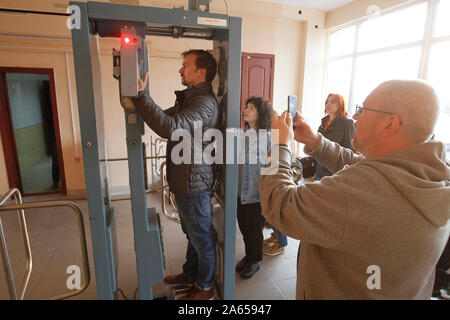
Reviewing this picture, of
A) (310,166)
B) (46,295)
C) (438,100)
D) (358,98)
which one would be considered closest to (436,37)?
(358,98)

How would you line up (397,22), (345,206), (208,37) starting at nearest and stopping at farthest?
1. (345,206)
2. (208,37)
3. (397,22)

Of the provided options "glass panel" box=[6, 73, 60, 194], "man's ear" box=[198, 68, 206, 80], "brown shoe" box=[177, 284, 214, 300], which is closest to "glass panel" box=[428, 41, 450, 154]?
"man's ear" box=[198, 68, 206, 80]

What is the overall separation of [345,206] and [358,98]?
4.95 meters

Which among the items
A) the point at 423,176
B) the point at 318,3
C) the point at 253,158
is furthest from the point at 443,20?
the point at 423,176

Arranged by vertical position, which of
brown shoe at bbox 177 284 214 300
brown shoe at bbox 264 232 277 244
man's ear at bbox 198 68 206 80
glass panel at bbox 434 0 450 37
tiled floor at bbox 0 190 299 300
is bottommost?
tiled floor at bbox 0 190 299 300

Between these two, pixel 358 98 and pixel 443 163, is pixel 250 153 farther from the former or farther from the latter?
pixel 358 98

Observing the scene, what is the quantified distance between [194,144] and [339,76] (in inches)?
188

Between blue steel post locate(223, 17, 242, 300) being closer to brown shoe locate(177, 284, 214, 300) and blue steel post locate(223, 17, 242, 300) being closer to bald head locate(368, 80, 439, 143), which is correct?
brown shoe locate(177, 284, 214, 300)

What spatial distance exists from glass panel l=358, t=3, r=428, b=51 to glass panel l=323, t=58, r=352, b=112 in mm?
419

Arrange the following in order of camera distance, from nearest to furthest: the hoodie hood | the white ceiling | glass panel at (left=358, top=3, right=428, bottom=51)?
the hoodie hood < glass panel at (left=358, top=3, right=428, bottom=51) < the white ceiling

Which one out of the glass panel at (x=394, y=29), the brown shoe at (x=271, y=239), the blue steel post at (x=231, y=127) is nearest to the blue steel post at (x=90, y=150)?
the blue steel post at (x=231, y=127)

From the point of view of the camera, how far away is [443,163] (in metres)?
0.75

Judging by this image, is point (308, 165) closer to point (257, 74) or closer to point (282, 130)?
point (257, 74)

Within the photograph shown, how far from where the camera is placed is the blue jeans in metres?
1.75
